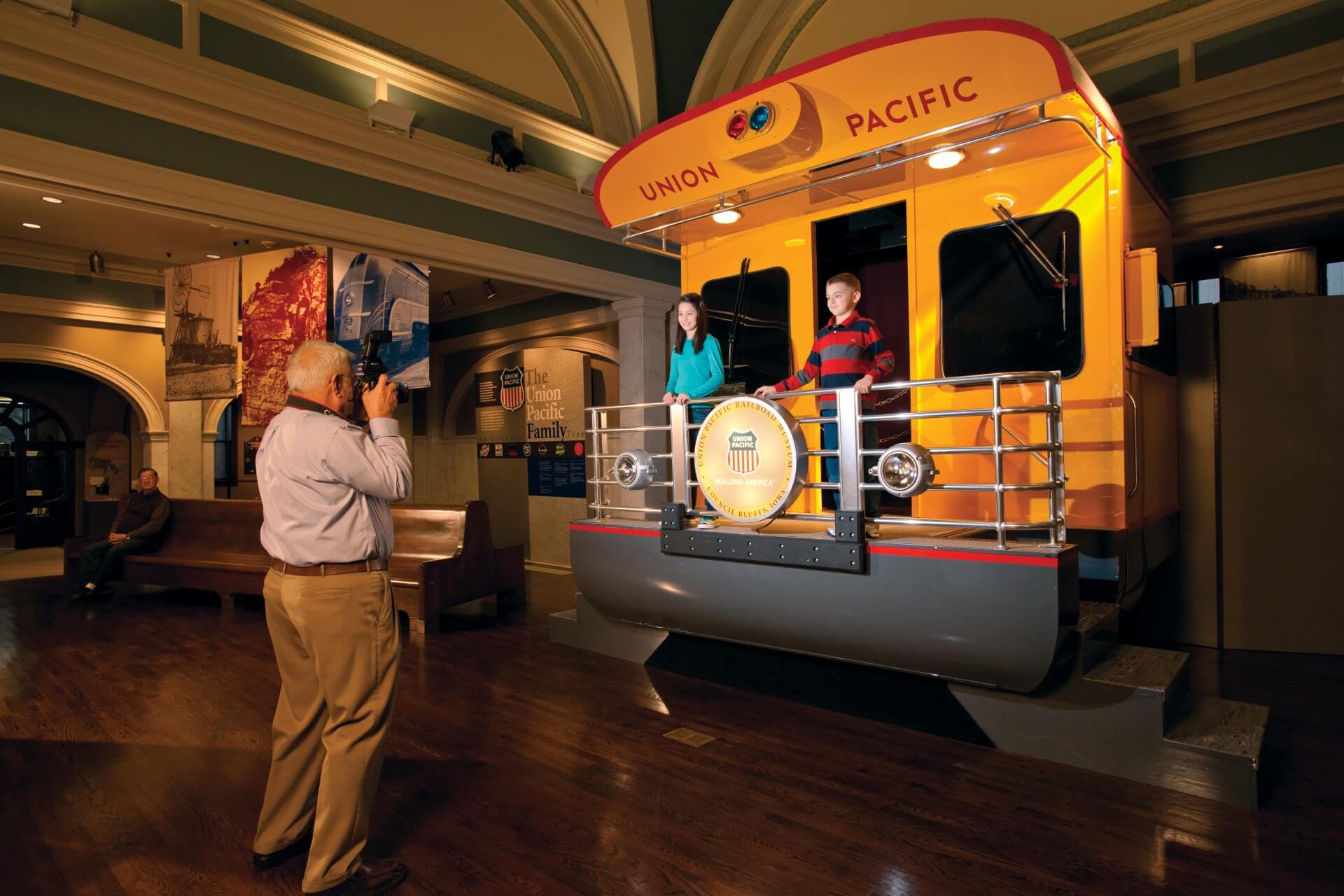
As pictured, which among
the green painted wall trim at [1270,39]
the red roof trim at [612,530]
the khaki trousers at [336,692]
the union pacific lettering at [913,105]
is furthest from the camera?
the green painted wall trim at [1270,39]

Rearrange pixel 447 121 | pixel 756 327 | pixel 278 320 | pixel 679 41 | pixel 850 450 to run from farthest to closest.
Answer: pixel 679 41 < pixel 278 320 < pixel 447 121 < pixel 756 327 < pixel 850 450

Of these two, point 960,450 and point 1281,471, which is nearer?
point 960,450

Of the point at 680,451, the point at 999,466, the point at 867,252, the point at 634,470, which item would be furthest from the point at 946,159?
the point at 634,470

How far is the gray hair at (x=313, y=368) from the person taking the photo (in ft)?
8.46

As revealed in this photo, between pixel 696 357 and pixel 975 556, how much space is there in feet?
7.25

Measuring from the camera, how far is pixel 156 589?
8.66m

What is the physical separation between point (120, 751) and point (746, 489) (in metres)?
3.45

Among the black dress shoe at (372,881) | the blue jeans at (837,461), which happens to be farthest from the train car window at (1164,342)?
the black dress shoe at (372,881)

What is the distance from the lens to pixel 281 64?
565cm

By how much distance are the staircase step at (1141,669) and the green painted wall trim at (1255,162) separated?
160 inches

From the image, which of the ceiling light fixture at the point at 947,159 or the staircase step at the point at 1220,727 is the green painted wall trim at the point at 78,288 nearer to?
the ceiling light fixture at the point at 947,159

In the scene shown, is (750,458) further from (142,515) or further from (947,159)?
(142,515)

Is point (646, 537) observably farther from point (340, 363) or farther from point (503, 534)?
point (503, 534)

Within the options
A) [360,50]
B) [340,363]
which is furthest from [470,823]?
[360,50]
